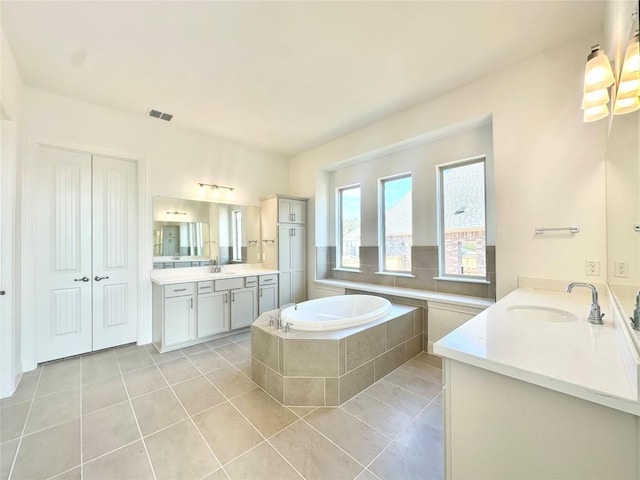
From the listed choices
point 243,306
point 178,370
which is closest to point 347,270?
point 243,306

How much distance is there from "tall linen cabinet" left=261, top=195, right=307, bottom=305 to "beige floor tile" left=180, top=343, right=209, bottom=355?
4.36 ft

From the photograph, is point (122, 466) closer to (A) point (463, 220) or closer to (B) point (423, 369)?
(B) point (423, 369)

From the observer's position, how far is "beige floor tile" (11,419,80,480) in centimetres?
149

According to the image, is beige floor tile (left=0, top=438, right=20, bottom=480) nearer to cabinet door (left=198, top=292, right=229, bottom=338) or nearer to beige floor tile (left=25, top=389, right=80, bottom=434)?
beige floor tile (left=25, top=389, right=80, bottom=434)

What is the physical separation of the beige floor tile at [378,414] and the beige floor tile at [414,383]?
0.35 metres

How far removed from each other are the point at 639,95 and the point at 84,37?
Answer: 3.57 metres

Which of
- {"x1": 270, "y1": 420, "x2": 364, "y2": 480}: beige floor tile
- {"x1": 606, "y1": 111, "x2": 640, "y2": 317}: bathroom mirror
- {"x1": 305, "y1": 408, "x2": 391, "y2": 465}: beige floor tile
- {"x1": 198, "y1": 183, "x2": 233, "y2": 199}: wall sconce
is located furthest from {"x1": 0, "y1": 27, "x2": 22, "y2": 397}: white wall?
{"x1": 606, "y1": 111, "x2": 640, "y2": 317}: bathroom mirror

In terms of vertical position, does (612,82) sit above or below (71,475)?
above

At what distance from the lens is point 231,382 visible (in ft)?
8.02

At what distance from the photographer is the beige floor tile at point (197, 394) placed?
82.0 inches

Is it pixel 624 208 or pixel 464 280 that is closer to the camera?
pixel 624 208

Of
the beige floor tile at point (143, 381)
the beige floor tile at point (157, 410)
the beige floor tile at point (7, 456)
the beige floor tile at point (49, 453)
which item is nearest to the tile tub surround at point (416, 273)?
the beige floor tile at point (143, 381)

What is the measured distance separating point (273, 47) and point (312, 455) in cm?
301

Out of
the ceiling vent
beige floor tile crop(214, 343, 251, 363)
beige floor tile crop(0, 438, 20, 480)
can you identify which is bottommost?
beige floor tile crop(214, 343, 251, 363)
